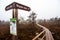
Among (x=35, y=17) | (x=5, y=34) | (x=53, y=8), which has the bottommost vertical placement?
(x=5, y=34)

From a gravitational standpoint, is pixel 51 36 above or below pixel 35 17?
below

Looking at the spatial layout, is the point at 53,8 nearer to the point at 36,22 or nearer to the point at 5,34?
the point at 36,22

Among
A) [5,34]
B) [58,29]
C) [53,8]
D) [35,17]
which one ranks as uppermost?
[53,8]

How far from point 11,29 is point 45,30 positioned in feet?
2.39

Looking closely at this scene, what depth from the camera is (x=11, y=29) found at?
8.10ft

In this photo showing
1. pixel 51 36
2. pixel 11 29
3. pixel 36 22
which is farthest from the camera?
pixel 11 29

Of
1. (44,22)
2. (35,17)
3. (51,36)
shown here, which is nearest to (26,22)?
(35,17)

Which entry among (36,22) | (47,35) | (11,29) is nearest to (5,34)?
(11,29)

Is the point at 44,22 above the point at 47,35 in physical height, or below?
above

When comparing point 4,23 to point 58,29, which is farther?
point 4,23

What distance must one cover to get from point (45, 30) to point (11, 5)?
0.88 meters

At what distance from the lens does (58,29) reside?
210 centimetres

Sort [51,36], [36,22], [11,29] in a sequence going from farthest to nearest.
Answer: [11,29] < [36,22] < [51,36]

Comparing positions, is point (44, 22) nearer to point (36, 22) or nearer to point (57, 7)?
point (36, 22)
